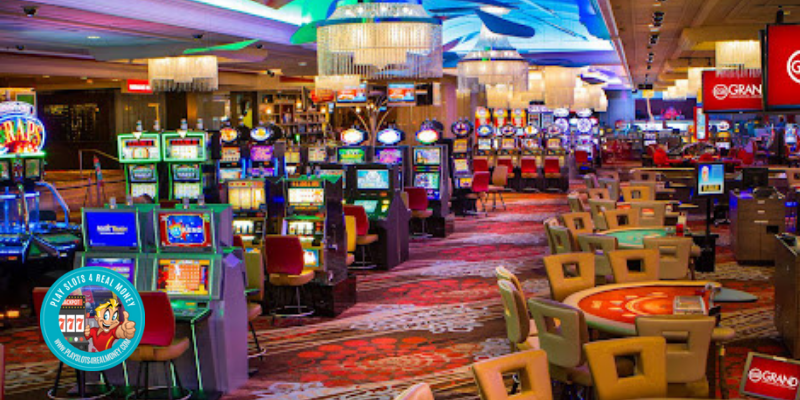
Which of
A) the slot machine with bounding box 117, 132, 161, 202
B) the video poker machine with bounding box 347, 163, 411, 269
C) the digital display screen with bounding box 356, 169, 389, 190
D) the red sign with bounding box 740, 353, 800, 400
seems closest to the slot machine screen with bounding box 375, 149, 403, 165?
the video poker machine with bounding box 347, 163, 411, 269

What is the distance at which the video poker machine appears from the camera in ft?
39.2

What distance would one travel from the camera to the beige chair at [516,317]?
570cm

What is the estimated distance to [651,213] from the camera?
1097 centimetres

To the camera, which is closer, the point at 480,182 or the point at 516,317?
the point at 516,317

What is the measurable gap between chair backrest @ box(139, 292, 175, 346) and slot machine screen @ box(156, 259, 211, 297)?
54cm

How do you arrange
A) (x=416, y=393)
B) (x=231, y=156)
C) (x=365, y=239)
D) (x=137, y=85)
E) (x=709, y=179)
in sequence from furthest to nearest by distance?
(x=137, y=85) < (x=231, y=156) < (x=709, y=179) < (x=365, y=239) < (x=416, y=393)

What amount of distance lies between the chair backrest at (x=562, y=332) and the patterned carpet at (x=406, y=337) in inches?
46.3

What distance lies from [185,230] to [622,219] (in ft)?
20.5

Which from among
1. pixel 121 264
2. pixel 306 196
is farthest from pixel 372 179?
pixel 121 264

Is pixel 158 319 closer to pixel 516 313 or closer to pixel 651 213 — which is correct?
pixel 516 313

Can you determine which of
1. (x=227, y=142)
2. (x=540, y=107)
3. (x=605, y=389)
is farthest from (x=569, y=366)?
(x=540, y=107)

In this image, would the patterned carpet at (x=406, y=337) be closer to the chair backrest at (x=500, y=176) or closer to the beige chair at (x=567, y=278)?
the beige chair at (x=567, y=278)

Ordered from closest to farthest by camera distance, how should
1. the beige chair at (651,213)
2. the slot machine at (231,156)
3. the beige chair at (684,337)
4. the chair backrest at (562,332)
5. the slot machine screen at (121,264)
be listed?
the beige chair at (684,337)
the chair backrest at (562,332)
the slot machine screen at (121,264)
the beige chair at (651,213)
the slot machine at (231,156)

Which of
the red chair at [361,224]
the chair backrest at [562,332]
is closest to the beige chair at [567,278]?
the chair backrest at [562,332]
